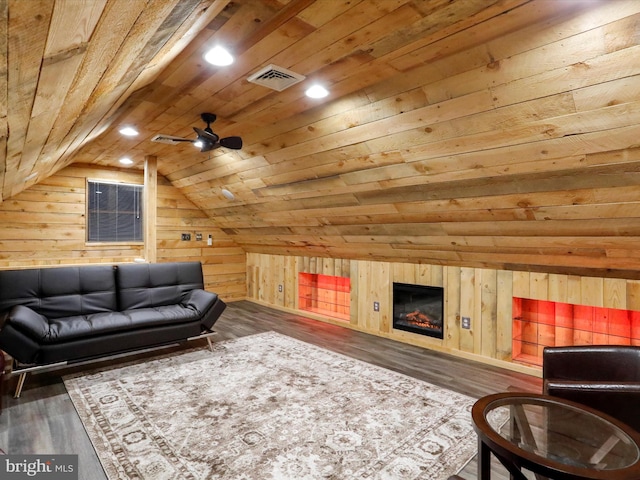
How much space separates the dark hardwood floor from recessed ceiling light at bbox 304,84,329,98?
2489 mm

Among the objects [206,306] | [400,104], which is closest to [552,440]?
[400,104]

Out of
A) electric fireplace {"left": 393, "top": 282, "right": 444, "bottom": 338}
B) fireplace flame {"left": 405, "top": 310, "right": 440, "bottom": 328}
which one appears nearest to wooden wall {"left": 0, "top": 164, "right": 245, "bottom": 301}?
electric fireplace {"left": 393, "top": 282, "right": 444, "bottom": 338}

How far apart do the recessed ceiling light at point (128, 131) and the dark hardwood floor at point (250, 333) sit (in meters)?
2.30

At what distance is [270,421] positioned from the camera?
2586mm

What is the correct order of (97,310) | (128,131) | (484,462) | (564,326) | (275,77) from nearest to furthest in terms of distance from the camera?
(484,462)
(275,77)
(564,326)
(128,131)
(97,310)

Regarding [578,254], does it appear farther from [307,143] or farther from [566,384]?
[307,143]

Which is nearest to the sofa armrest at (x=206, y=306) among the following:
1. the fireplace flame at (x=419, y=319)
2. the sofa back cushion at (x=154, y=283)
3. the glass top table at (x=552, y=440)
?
the sofa back cushion at (x=154, y=283)

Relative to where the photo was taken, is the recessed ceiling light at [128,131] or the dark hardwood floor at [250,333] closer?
the dark hardwood floor at [250,333]

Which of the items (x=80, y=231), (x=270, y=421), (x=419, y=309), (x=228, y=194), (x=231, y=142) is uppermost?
(x=231, y=142)

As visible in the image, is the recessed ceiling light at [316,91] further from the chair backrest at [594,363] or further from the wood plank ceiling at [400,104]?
the chair backrest at [594,363]

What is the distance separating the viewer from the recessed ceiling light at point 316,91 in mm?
2602

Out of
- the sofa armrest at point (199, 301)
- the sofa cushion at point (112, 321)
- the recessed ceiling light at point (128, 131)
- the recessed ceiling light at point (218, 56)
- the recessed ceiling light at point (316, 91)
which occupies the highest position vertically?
the recessed ceiling light at point (128, 131)

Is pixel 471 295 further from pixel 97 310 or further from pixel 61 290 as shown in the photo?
pixel 61 290

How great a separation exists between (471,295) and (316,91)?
8.60 feet
